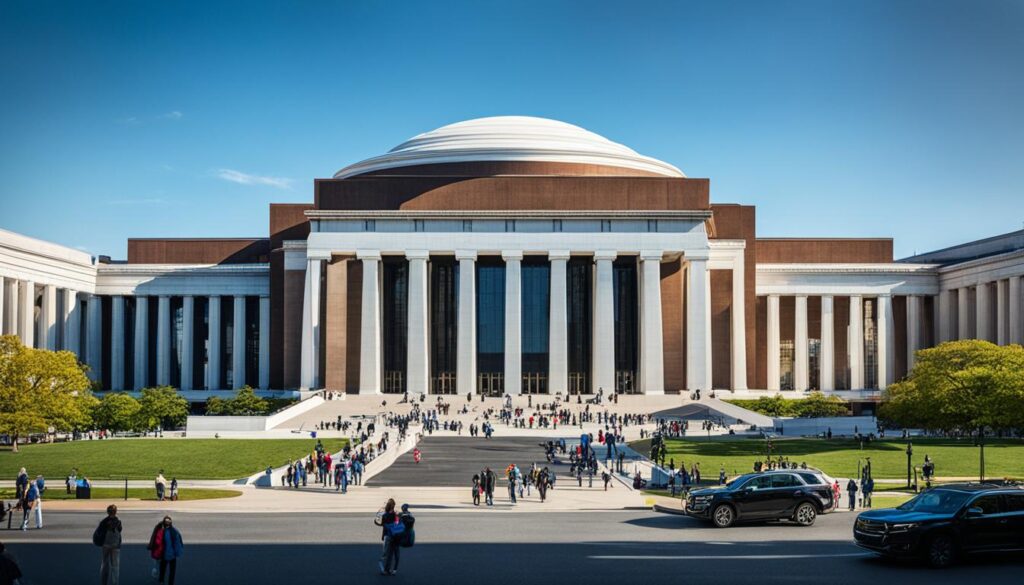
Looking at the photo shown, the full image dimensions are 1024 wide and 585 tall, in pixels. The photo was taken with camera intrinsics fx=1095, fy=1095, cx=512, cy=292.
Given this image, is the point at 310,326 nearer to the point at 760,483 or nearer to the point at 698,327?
the point at 698,327

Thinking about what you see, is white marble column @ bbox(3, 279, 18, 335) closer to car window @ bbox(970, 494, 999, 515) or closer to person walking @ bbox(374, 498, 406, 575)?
person walking @ bbox(374, 498, 406, 575)

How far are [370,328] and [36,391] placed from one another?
39703 millimetres

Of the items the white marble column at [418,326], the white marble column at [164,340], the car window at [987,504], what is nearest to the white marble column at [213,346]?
the white marble column at [164,340]

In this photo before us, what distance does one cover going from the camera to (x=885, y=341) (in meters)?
117

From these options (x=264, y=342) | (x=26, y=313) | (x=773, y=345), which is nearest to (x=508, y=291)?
(x=264, y=342)

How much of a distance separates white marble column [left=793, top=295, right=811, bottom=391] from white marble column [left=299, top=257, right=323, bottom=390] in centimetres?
5068

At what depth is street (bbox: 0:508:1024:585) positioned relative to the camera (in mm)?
24516

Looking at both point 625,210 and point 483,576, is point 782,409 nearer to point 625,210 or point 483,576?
point 625,210

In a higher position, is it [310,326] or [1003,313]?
[1003,313]

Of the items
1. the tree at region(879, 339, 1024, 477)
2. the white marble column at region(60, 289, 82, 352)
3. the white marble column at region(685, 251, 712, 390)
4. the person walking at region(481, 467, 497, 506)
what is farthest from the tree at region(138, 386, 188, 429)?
the tree at region(879, 339, 1024, 477)

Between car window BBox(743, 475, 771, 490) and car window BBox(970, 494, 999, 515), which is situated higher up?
car window BBox(970, 494, 999, 515)

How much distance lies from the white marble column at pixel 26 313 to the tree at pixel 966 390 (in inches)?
3071

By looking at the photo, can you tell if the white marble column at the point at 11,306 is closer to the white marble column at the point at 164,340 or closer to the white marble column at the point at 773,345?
the white marble column at the point at 164,340

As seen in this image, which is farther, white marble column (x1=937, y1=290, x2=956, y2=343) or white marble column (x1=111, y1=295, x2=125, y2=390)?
white marble column (x1=111, y1=295, x2=125, y2=390)
